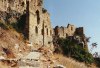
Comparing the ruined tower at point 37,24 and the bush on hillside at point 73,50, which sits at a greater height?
the ruined tower at point 37,24

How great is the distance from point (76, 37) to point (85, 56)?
5620 mm

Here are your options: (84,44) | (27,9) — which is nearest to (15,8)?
(27,9)

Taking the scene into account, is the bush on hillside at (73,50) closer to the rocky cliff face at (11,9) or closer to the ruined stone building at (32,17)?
the ruined stone building at (32,17)

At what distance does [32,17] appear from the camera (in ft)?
144

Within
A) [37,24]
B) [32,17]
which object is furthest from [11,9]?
[37,24]

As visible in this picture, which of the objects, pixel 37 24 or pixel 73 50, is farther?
pixel 73 50

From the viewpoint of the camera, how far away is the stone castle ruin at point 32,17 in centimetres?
4225

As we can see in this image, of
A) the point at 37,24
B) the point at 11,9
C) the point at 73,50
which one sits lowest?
the point at 73,50

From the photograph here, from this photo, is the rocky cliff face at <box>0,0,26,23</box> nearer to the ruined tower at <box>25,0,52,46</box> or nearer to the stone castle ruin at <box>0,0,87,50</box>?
the stone castle ruin at <box>0,0,87,50</box>

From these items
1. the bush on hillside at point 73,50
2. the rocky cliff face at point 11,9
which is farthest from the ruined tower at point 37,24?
the bush on hillside at point 73,50

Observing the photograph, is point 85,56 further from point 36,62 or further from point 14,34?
point 36,62

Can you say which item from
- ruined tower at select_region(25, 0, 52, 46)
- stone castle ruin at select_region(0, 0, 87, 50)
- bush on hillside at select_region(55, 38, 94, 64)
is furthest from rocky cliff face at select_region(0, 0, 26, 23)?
bush on hillside at select_region(55, 38, 94, 64)

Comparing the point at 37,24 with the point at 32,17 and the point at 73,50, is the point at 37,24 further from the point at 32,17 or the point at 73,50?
the point at 73,50

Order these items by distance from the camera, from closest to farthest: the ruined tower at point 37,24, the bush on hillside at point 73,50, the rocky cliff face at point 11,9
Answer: the rocky cliff face at point 11,9
the ruined tower at point 37,24
the bush on hillside at point 73,50
